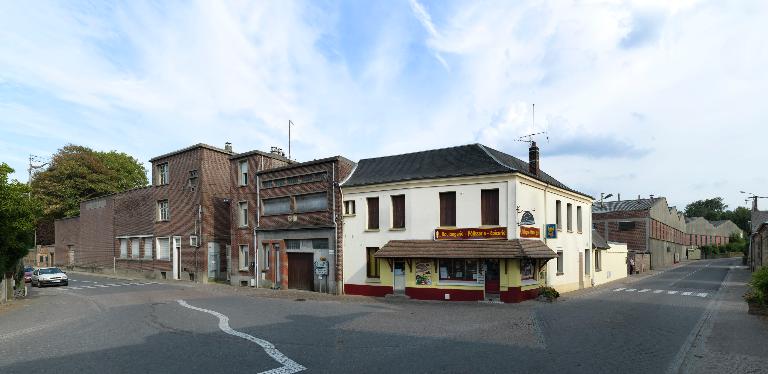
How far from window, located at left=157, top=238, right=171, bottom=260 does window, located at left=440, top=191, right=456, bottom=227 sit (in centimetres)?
→ 2460

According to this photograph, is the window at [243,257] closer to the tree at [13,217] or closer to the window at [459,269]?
the tree at [13,217]

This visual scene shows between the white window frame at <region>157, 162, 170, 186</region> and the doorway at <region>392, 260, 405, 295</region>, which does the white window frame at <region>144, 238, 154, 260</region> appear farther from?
the doorway at <region>392, 260, 405, 295</region>

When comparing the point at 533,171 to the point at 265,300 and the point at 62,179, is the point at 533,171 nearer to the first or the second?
the point at 265,300

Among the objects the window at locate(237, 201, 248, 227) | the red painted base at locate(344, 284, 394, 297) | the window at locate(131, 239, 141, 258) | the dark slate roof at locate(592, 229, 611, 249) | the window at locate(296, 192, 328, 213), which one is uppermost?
the window at locate(296, 192, 328, 213)

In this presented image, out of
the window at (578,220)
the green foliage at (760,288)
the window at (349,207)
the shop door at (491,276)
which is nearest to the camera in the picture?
the green foliage at (760,288)

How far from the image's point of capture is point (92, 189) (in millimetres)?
54562

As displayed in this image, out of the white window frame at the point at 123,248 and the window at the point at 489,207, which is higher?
the window at the point at 489,207

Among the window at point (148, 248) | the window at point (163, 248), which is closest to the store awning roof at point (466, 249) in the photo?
the window at point (163, 248)

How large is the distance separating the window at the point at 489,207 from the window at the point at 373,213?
585 centimetres

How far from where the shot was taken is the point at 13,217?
21.0 meters

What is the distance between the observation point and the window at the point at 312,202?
27.2m

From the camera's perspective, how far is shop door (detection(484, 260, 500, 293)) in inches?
849

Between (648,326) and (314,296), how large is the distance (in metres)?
15.7

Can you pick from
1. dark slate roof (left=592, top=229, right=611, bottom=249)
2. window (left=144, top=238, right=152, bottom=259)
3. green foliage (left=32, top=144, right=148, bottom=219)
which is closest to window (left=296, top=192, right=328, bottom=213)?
dark slate roof (left=592, top=229, right=611, bottom=249)
